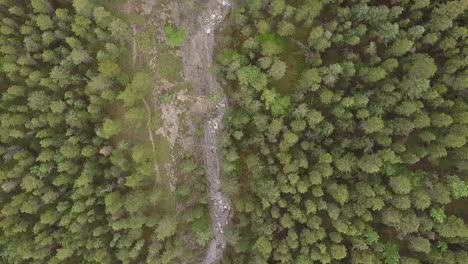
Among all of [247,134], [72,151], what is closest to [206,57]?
[247,134]

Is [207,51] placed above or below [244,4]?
below

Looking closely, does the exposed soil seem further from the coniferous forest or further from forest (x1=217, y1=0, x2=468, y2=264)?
forest (x1=217, y1=0, x2=468, y2=264)

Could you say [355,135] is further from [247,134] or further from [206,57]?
[206,57]

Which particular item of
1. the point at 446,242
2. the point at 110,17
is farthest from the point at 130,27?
the point at 446,242

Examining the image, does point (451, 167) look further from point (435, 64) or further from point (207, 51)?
point (207, 51)

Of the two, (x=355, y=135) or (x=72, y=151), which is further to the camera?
(x=72, y=151)

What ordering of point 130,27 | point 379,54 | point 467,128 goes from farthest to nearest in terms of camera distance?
point 130,27, point 379,54, point 467,128
